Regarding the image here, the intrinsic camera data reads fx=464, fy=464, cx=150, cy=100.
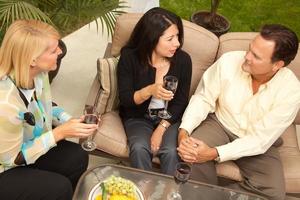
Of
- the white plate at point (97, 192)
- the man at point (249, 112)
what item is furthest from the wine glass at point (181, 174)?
the man at point (249, 112)

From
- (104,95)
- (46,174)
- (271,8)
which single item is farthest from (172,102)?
(271,8)

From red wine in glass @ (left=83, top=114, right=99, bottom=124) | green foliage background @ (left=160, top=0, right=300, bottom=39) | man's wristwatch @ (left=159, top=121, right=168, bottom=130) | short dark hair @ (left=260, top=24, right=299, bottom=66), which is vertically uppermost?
short dark hair @ (left=260, top=24, right=299, bottom=66)

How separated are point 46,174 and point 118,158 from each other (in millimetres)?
581

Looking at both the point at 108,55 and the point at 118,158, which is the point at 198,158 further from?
the point at 108,55

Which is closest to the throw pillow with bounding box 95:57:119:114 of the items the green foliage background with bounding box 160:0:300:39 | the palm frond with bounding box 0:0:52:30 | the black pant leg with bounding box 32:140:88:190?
the black pant leg with bounding box 32:140:88:190

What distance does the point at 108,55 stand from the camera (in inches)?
122

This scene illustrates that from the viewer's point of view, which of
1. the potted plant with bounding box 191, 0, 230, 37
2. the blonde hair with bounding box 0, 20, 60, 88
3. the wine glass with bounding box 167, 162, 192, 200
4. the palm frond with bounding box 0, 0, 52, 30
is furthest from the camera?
the potted plant with bounding box 191, 0, 230, 37

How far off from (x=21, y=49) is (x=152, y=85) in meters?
0.82

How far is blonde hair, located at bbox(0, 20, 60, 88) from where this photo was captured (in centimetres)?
213

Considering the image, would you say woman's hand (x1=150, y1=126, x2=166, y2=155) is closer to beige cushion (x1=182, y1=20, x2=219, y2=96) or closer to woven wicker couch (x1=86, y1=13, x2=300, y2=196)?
woven wicker couch (x1=86, y1=13, x2=300, y2=196)

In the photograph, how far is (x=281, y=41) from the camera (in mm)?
2574

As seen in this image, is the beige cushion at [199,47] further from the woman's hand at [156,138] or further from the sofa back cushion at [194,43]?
the woman's hand at [156,138]

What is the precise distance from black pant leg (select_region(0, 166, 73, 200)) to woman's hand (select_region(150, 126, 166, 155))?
589mm

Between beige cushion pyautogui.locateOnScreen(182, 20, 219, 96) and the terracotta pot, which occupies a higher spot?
beige cushion pyautogui.locateOnScreen(182, 20, 219, 96)
